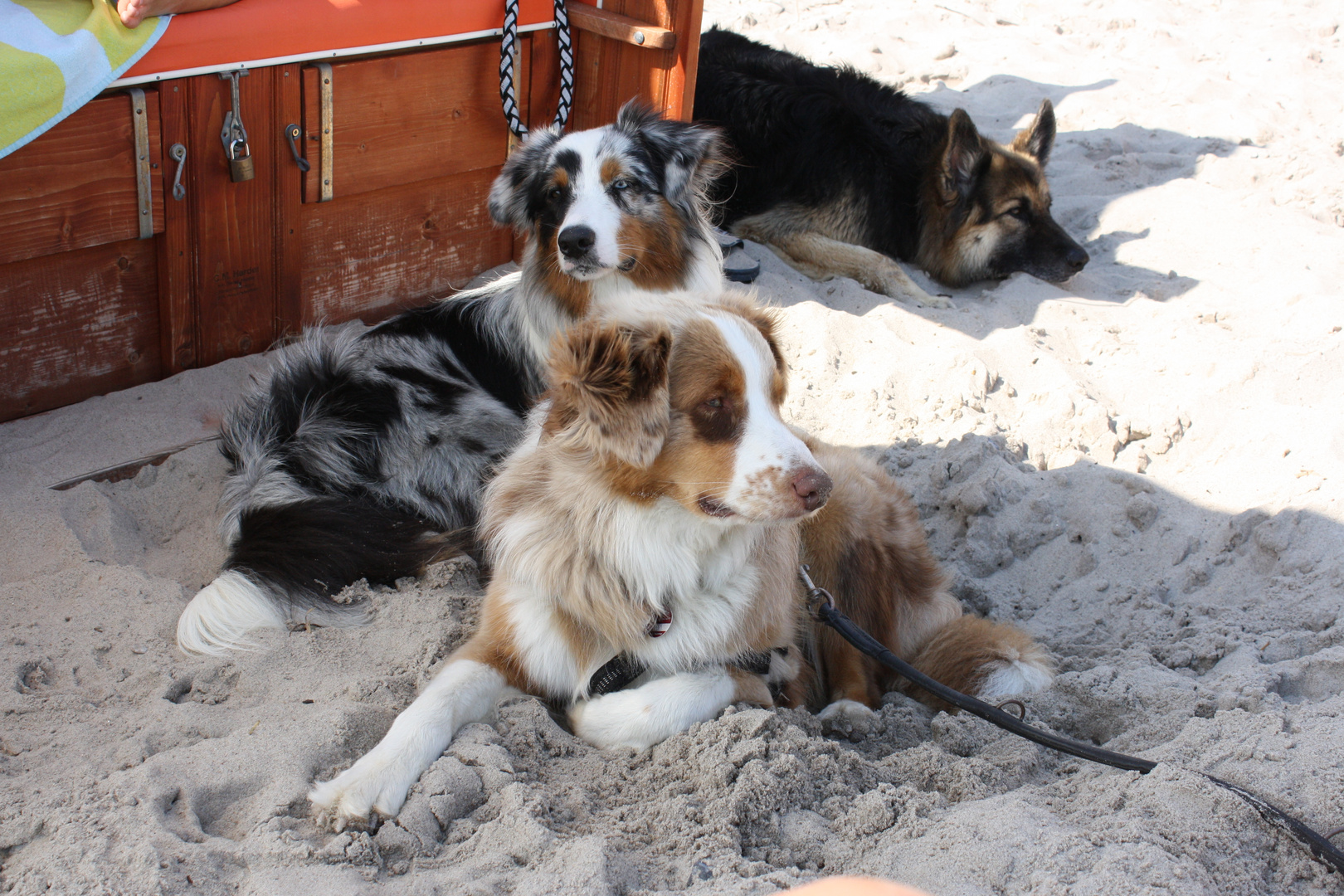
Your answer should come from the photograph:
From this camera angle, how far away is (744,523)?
93.9 inches

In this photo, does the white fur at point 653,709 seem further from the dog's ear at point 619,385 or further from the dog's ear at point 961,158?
the dog's ear at point 961,158

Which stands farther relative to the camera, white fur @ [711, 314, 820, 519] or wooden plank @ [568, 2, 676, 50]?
wooden plank @ [568, 2, 676, 50]

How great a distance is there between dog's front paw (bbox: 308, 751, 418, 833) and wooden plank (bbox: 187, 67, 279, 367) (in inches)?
106

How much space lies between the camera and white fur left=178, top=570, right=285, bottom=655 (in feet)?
9.40

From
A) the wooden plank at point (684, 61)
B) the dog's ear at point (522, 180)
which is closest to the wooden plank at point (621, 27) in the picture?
the wooden plank at point (684, 61)

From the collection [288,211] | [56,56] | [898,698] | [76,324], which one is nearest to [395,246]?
[288,211]

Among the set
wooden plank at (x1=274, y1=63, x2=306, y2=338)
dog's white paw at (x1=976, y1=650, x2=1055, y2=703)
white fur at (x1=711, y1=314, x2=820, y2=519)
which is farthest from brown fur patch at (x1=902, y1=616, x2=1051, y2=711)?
wooden plank at (x1=274, y1=63, x2=306, y2=338)

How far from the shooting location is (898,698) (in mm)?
3010

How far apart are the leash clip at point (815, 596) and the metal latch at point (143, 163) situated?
285 cm

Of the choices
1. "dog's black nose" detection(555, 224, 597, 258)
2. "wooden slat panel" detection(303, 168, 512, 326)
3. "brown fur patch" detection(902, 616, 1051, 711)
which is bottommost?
"brown fur patch" detection(902, 616, 1051, 711)

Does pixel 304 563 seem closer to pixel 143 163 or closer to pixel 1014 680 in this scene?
pixel 143 163

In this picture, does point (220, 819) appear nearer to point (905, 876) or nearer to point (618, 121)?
point (905, 876)

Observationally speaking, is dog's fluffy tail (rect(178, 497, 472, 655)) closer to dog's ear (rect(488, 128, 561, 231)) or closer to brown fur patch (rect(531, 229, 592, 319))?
brown fur patch (rect(531, 229, 592, 319))

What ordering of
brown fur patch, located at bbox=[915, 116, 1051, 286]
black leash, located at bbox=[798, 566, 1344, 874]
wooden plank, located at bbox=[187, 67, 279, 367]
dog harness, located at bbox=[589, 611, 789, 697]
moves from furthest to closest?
brown fur patch, located at bbox=[915, 116, 1051, 286]
wooden plank, located at bbox=[187, 67, 279, 367]
dog harness, located at bbox=[589, 611, 789, 697]
black leash, located at bbox=[798, 566, 1344, 874]
